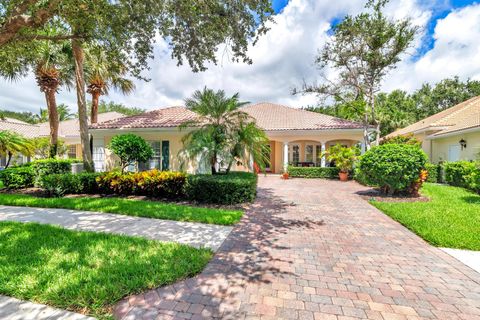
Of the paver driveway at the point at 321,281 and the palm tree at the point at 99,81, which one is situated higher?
the palm tree at the point at 99,81

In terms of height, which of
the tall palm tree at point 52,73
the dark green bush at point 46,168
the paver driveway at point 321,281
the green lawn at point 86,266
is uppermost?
the tall palm tree at point 52,73

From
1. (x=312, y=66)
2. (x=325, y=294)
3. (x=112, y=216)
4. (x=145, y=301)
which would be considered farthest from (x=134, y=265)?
(x=312, y=66)

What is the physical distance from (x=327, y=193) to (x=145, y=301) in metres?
9.54

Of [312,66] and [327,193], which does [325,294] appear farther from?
[312,66]

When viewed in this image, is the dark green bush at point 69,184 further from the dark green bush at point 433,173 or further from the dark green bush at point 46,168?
the dark green bush at point 433,173

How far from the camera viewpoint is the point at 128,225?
5840mm

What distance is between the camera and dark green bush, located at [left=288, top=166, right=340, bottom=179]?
16328 mm

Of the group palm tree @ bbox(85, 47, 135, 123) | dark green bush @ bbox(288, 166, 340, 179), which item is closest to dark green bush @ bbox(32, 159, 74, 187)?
palm tree @ bbox(85, 47, 135, 123)

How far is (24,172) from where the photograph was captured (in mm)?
10742

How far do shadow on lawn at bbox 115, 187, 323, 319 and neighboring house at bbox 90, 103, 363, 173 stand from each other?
25.1ft

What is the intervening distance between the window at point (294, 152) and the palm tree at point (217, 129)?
12.2m

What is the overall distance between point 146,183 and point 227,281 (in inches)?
263

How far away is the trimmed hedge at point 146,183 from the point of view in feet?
28.3

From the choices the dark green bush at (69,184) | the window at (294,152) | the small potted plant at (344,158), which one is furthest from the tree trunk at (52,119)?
the small potted plant at (344,158)
